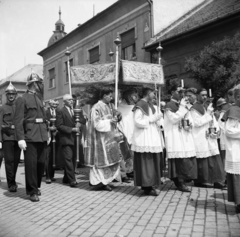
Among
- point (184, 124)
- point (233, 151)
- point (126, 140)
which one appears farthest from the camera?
point (126, 140)

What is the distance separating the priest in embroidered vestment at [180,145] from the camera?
577cm

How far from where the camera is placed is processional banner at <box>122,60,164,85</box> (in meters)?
7.57

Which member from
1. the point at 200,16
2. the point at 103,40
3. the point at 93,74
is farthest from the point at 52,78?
the point at 93,74

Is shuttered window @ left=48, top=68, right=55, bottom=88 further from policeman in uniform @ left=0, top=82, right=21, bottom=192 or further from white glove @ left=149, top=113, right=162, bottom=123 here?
white glove @ left=149, top=113, right=162, bottom=123

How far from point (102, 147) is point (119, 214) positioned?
2.02 metres

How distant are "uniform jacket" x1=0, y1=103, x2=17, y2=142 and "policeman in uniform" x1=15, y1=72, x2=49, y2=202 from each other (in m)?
1.24

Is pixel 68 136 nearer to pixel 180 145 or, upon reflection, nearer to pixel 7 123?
pixel 7 123

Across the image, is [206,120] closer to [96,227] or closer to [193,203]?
[193,203]

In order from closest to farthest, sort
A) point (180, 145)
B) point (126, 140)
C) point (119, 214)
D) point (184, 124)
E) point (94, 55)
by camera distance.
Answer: point (119, 214)
point (180, 145)
point (184, 124)
point (126, 140)
point (94, 55)

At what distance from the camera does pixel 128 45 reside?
61.0 ft

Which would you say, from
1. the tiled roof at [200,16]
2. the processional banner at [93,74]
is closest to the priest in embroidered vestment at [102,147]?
the processional banner at [93,74]

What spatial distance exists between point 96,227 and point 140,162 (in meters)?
1.92

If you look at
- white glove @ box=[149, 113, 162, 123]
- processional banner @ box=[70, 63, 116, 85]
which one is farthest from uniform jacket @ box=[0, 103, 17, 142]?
white glove @ box=[149, 113, 162, 123]

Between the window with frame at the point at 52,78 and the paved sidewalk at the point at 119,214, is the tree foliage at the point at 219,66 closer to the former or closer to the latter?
the paved sidewalk at the point at 119,214
